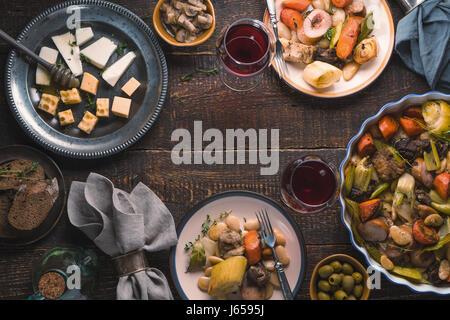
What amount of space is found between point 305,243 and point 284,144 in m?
0.41

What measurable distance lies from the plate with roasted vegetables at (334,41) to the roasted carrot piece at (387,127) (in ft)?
0.61

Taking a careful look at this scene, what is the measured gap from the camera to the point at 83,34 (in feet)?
5.53

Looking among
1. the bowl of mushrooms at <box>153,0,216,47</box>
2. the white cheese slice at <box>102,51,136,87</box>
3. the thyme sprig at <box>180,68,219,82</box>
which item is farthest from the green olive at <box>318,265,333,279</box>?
the white cheese slice at <box>102,51,136,87</box>

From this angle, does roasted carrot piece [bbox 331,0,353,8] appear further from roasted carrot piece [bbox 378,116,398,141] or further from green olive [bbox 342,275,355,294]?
green olive [bbox 342,275,355,294]

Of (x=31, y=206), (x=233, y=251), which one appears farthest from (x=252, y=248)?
(x=31, y=206)

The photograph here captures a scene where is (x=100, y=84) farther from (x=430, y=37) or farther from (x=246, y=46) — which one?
(x=430, y=37)

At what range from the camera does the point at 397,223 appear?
5.11 feet

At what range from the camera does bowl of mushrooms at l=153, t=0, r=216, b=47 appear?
5.34 ft

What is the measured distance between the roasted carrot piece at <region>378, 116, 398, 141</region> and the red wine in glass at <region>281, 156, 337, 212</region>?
242 millimetres

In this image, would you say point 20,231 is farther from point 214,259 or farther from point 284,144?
point 284,144

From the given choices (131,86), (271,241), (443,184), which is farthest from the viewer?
(131,86)

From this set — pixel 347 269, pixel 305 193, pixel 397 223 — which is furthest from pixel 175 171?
pixel 397 223

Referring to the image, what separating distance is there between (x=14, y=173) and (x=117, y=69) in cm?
57

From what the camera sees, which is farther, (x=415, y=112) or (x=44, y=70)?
(x=44, y=70)
